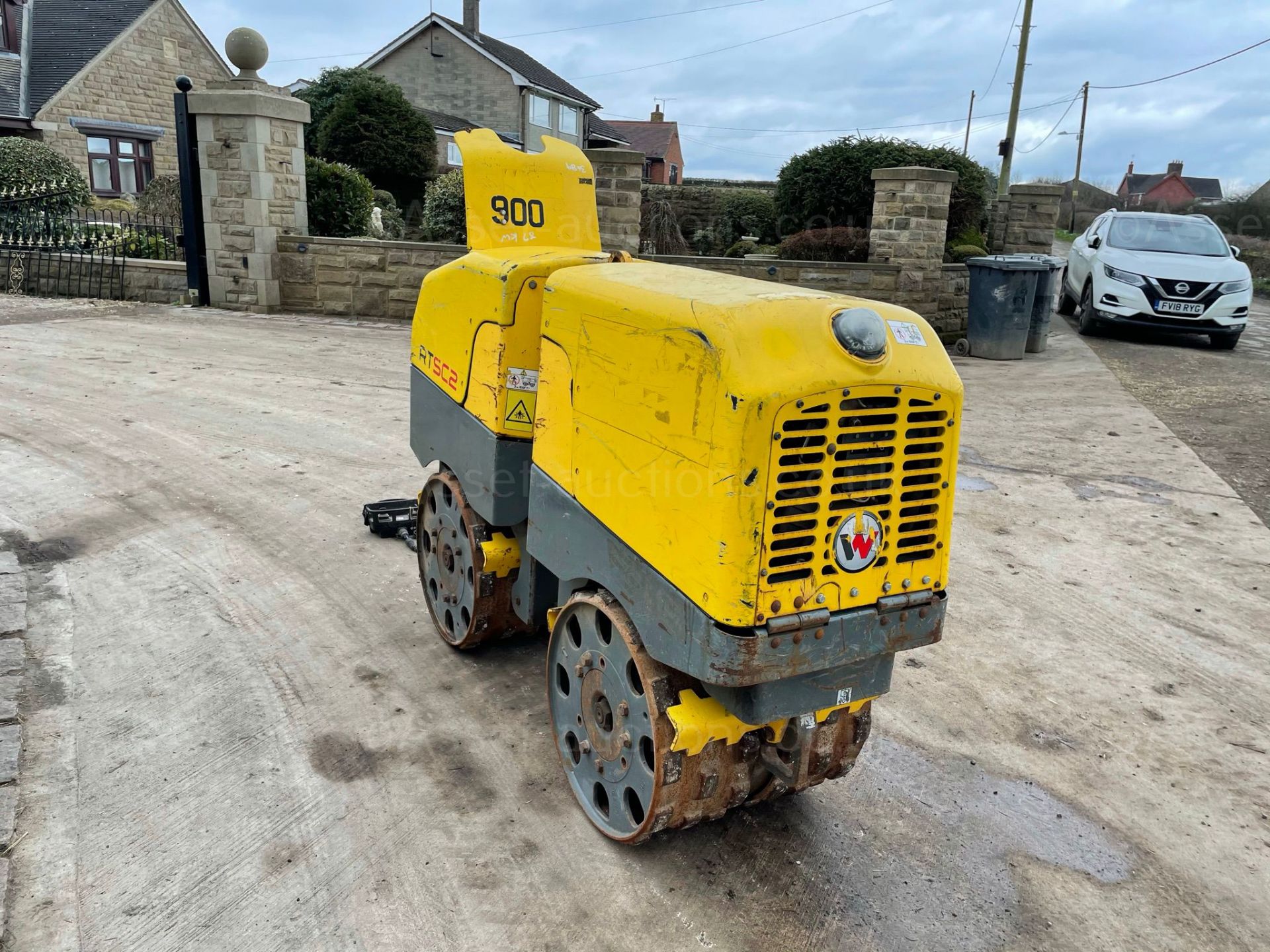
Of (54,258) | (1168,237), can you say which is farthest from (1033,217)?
(54,258)

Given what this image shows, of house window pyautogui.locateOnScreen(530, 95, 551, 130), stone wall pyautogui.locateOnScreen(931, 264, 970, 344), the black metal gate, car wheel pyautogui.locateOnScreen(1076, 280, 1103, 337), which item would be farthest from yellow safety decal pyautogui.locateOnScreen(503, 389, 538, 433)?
house window pyautogui.locateOnScreen(530, 95, 551, 130)

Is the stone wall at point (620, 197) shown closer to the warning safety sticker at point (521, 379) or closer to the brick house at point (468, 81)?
the warning safety sticker at point (521, 379)

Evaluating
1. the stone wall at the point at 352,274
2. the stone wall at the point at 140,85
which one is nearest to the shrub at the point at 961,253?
the stone wall at the point at 352,274

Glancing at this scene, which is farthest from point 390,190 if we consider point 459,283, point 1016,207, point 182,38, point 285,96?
point 459,283

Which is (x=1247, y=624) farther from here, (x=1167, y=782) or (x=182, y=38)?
(x=182, y=38)

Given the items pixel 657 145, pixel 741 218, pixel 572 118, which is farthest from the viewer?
pixel 657 145

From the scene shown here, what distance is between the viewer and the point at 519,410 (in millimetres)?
3262

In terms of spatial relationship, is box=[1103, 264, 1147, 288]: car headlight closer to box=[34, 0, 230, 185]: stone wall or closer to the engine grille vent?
the engine grille vent

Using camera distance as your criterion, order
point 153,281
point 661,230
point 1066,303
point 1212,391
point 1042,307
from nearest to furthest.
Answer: point 1212,391
point 1042,307
point 153,281
point 1066,303
point 661,230

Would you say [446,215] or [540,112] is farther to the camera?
[540,112]

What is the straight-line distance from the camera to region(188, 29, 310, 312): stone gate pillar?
12.2 metres

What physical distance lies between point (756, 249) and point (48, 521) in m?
12.9

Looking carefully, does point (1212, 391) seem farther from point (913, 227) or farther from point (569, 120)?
point (569, 120)

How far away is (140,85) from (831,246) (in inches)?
1047
